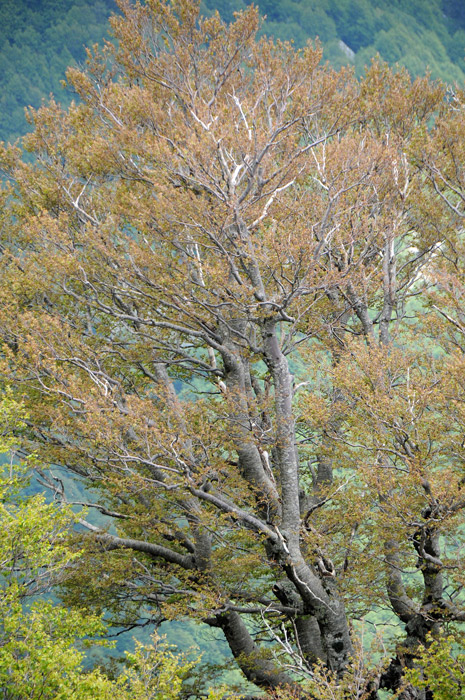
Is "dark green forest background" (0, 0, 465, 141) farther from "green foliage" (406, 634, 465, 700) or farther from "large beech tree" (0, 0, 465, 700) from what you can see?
"green foliage" (406, 634, 465, 700)

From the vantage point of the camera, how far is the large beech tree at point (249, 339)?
10.9 m

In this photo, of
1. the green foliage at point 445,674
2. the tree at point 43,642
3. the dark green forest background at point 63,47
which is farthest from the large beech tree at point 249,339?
the dark green forest background at point 63,47

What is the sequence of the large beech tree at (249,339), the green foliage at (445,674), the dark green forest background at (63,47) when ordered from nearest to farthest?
1. the green foliage at (445,674)
2. the large beech tree at (249,339)
3. the dark green forest background at (63,47)

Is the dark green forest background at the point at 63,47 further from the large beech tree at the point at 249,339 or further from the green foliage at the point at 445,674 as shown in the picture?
the green foliage at the point at 445,674

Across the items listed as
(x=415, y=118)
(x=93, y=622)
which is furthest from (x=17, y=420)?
(x=415, y=118)

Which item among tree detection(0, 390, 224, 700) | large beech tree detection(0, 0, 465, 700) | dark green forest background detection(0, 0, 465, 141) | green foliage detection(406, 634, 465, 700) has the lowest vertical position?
green foliage detection(406, 634, 465, 700)

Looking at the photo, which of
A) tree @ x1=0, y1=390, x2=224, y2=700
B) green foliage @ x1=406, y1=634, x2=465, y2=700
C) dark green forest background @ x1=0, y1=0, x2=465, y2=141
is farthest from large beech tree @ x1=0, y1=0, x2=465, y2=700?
dark green forest background @ x1=0, y1=0, x2=465, y2=141

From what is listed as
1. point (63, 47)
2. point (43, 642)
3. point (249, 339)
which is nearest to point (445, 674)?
point (43, 642)

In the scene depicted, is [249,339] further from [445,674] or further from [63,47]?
[63,47]

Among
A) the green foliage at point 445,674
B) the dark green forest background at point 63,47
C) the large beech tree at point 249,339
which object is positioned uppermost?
the dark green forest background at point 63,47

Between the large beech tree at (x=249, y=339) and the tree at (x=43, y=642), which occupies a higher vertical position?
the large beech tree at (x=249, y=339)

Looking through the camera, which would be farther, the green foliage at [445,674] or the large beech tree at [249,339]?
the large beech tree at [249,339]

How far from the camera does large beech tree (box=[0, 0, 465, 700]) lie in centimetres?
1085

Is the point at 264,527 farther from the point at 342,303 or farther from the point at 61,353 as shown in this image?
the point at 342,303
